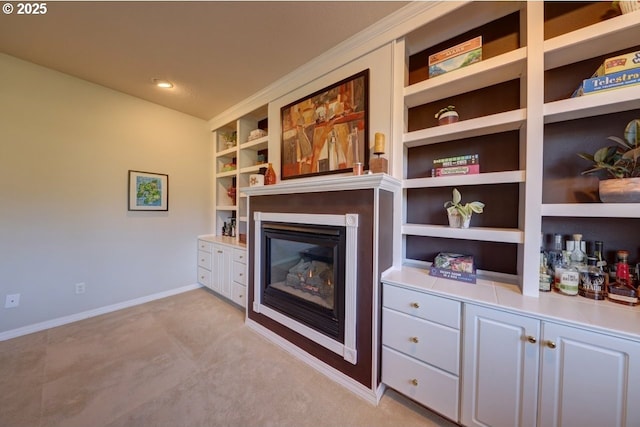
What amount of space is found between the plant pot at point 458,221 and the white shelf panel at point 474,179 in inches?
8.6

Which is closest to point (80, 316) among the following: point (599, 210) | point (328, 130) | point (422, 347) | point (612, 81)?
point (328, 130)

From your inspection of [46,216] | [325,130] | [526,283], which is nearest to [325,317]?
[526,283]

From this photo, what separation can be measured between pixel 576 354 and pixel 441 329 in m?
0.53

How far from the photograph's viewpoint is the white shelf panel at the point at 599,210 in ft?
3.47

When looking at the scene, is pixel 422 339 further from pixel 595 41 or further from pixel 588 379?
pixel 595 41

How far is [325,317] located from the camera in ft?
5.60

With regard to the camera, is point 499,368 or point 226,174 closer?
point 499,368

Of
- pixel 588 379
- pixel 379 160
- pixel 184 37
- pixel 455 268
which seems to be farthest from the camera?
pixel 184 37

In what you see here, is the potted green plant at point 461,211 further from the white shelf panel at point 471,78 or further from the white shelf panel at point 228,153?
the white shelf panel at point 228,153

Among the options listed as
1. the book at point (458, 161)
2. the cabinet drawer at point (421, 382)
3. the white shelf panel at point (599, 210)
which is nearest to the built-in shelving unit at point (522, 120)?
the white shelf panel at point (599, 210)

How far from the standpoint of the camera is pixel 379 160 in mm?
1623

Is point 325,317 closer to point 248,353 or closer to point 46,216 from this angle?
point 248,353

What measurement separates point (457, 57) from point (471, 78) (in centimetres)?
19

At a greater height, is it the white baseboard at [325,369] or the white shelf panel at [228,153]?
the white shelf panel at [228,153]
